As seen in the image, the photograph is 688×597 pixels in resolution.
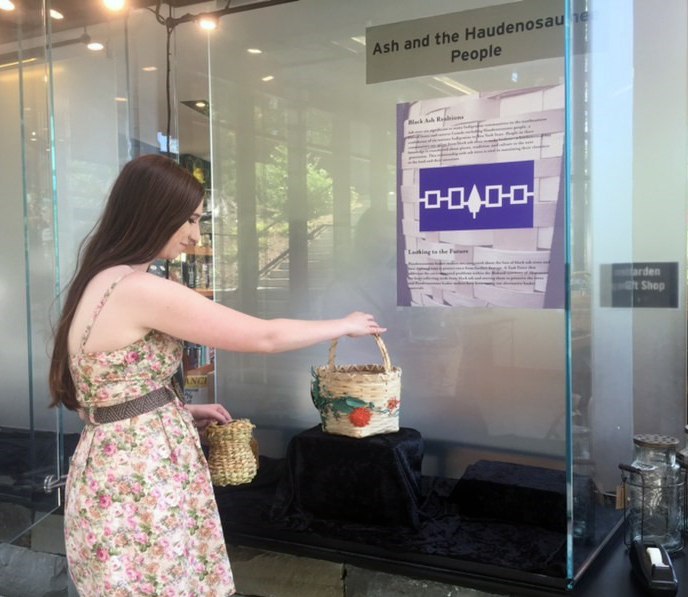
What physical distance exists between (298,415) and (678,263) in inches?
79.4

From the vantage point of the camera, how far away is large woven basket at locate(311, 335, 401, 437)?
9.09 ft

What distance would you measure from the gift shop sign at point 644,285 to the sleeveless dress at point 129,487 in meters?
1.87

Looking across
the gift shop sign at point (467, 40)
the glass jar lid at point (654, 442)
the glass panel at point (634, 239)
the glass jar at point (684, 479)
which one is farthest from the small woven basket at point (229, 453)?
the gift shop sign at point (467, 40)

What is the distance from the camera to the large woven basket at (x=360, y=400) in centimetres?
277

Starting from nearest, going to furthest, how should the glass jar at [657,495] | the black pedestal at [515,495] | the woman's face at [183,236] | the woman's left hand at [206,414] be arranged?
the woman's face at [183,236], the woman's left hand at [206,414], the glass jar at [657,495], the black pedestal at [515,495]

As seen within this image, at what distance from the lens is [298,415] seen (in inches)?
147

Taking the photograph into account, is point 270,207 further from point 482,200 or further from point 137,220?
point 137,220

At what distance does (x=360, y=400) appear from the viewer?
2.79m

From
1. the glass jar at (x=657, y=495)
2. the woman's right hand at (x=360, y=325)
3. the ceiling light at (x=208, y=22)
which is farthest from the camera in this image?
Answer: the ceiling light at (x=208, y=22)

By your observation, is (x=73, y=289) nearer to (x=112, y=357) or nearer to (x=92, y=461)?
(x=112, y=357)

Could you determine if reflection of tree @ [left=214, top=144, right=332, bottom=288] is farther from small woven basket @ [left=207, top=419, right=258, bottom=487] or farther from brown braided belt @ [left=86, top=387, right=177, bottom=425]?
brown braided belt @ [left=86, top=387, right=177, bottom=425]

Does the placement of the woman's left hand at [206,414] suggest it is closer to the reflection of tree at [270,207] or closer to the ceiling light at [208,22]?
the reflection of tree at [270,207]

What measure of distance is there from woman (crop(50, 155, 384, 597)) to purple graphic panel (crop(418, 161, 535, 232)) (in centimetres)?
141

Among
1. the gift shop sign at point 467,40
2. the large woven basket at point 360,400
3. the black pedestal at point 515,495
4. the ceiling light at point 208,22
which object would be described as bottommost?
the black pedestal at point 515,495
